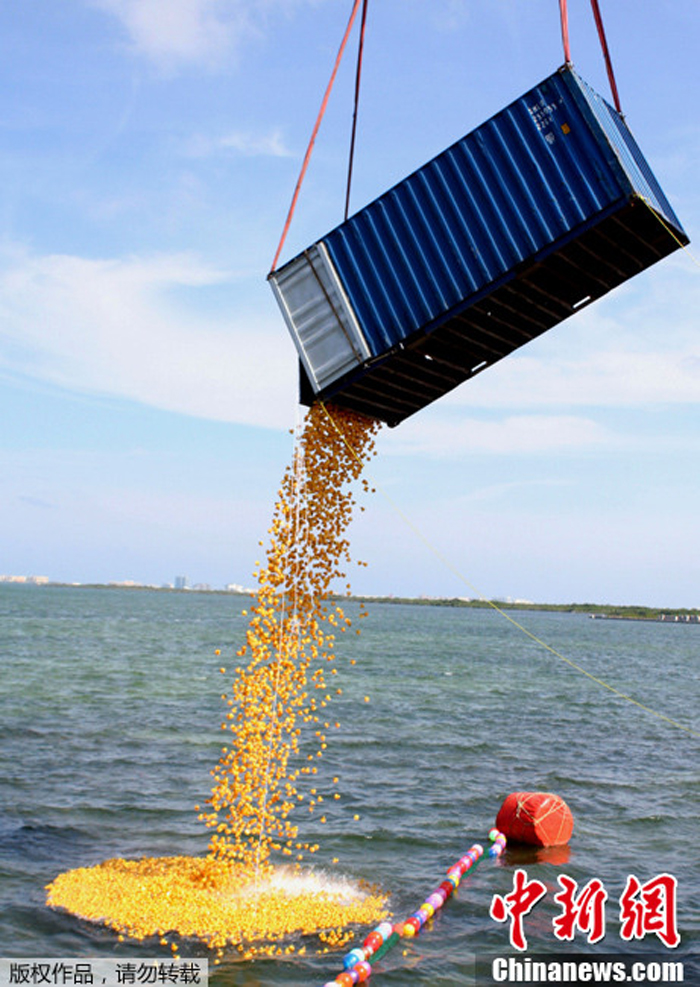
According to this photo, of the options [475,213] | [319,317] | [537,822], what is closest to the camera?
[475,213]

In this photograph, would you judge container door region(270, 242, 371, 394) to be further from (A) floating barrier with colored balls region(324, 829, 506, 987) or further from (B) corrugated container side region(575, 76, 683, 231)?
(A) floating barrier with colored balls region(324, 829, 506, 987)

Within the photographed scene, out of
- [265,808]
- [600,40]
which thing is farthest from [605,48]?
[265,808]

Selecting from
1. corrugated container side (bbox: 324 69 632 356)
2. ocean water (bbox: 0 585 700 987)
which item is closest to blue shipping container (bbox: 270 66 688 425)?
corrugated container side (bbox: 324 69 632 356)

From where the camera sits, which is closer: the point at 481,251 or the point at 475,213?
the point at 481,251

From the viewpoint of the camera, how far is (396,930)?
32.7ft

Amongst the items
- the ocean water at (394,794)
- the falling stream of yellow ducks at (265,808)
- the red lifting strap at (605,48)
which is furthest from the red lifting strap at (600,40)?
the ocean water at (394,794)

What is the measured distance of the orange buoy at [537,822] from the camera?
13688 millimetres

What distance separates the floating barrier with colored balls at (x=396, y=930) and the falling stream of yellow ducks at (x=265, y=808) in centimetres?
44

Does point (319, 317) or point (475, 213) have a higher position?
point (475, 213)

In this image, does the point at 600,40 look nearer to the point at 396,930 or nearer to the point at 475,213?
the point at 475,213

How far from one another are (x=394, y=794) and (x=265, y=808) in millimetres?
5872

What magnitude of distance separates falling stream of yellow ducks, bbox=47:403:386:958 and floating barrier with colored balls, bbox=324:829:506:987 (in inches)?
17.5

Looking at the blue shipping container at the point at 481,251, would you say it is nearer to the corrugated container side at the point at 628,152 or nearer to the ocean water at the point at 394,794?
the corrugated container side at the point at 628,152

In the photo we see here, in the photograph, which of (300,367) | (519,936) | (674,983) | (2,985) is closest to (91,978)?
(2,985)
